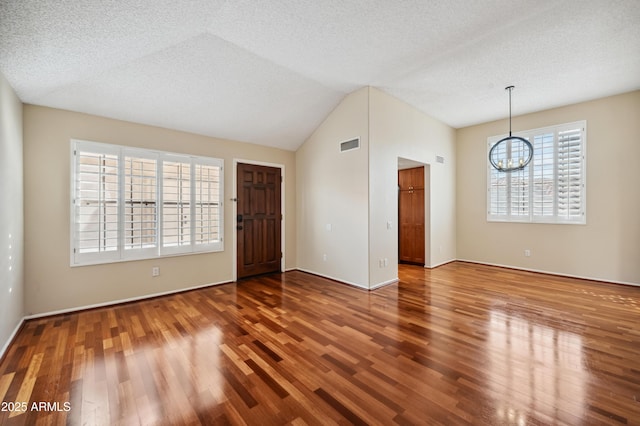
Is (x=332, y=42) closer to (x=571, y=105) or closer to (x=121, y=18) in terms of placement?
(x=121, y=18)

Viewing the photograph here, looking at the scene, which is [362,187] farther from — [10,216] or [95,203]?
[10,216]

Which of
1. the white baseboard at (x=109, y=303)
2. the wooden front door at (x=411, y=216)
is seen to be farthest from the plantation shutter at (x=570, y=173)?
the white baseboard at (x=109, y=303)

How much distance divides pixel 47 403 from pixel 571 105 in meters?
7.88

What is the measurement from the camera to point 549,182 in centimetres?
516

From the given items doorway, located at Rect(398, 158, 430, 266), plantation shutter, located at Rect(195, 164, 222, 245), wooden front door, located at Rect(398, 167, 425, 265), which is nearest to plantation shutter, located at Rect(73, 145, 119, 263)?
plantation shutter, located at Rect(195, 164, 222, 245)

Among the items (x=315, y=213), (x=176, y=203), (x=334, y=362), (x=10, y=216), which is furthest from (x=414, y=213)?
(x=10, y=216)

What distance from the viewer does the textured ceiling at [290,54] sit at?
2.43 m

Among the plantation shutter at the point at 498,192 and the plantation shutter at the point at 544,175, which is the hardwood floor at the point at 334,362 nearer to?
the plantation shutter at the point at 544,175

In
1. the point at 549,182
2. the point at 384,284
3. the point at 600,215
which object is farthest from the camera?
the point at 549,182

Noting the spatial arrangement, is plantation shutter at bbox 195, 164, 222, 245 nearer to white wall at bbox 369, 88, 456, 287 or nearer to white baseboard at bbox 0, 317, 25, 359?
white baseboard at bbox 0, 317, 25, 359

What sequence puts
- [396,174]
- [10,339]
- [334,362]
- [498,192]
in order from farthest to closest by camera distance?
[498,192] < [396,174] < [10,339] < [334,362]

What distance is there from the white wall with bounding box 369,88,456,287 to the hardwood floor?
43.3 inches

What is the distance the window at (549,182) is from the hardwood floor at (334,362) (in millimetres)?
1699

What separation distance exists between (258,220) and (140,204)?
6.53 feet
